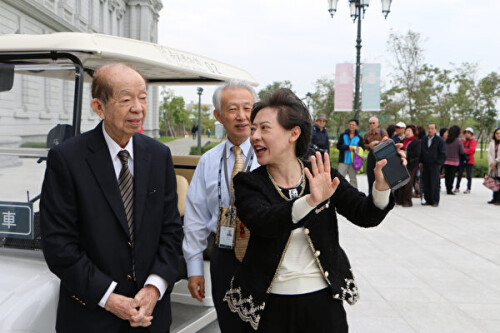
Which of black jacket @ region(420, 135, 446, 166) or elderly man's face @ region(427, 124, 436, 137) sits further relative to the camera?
elderly man's face @ region(427, 124, 436, 137)

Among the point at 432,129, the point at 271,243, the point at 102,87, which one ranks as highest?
the point at 432,129

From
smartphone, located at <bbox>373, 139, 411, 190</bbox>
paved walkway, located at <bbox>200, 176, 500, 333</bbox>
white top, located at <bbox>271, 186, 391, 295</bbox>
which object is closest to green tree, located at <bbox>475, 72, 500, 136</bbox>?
paved walkway, located at <bbox>200, 176, 500, 333</bbox>

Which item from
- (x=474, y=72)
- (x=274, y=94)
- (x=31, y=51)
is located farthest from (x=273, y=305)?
(x=474, y=72)

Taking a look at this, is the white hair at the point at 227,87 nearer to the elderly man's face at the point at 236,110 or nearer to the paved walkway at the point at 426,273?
the elderly man's face at the point at 236,110

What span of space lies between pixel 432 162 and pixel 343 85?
465 centimetres

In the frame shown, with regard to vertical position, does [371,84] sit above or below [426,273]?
above

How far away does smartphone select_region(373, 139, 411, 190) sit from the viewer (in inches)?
74.4

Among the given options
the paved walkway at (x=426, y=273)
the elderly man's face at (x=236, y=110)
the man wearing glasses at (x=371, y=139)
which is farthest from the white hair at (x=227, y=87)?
the man wearing glasses at (x=371, y=139)

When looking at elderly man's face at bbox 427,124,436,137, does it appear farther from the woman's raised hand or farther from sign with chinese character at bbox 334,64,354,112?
the woman's raised hand

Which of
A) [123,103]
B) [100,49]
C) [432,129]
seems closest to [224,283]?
[123,103]

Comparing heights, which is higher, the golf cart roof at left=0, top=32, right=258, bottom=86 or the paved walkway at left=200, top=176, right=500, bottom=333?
the golf cart roof at left=0, top=32, right=258, bottom=86

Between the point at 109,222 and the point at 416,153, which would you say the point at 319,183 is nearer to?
the point at 109,222

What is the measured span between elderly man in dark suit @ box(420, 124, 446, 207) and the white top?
33.5ft

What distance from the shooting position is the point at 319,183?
1.72 meters
